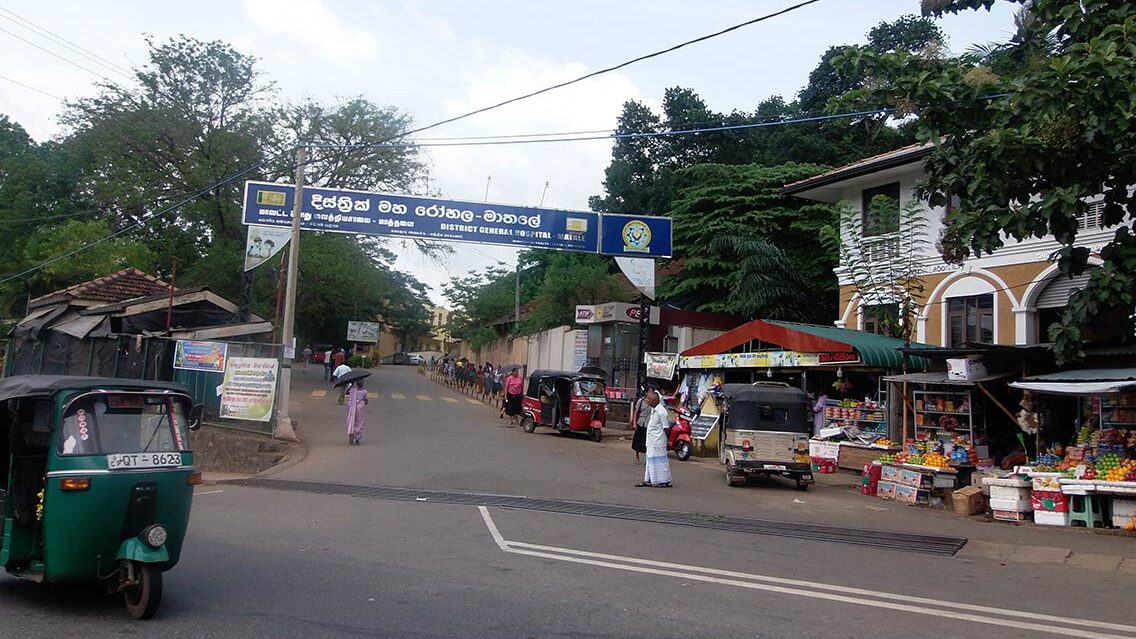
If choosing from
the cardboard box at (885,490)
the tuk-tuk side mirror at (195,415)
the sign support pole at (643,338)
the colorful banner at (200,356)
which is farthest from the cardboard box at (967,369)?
the colorful banner at (200,356)

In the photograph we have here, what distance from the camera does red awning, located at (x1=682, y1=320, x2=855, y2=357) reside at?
20656 mm

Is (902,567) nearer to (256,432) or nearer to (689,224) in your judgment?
(256,432)

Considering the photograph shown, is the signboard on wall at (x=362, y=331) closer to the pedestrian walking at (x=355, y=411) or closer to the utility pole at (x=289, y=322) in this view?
the utility pole at (x=289, y=322)

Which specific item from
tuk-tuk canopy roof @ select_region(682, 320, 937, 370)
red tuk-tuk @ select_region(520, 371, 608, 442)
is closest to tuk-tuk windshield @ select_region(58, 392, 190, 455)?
tuk-tuk canopy roof @ select_region(682, 320, 937, 370)

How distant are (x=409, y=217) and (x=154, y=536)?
1676cm

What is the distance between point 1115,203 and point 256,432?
16988 mm

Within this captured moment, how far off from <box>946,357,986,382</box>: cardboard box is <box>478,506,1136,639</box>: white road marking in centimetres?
848

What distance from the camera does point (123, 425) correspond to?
675cm

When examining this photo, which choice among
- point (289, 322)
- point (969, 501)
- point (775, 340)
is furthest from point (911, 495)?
point (289, 322)

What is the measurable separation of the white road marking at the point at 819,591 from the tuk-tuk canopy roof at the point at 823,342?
11.5m

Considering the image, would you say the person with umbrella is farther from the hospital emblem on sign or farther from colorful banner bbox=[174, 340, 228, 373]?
the hospital emblem on sign

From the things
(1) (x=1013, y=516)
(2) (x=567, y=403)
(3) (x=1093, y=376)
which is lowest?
(1) (x=1013, y=516)

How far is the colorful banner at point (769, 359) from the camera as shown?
20.4 metres

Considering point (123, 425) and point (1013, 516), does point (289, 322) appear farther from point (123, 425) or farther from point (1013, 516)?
point (1013, 516)
